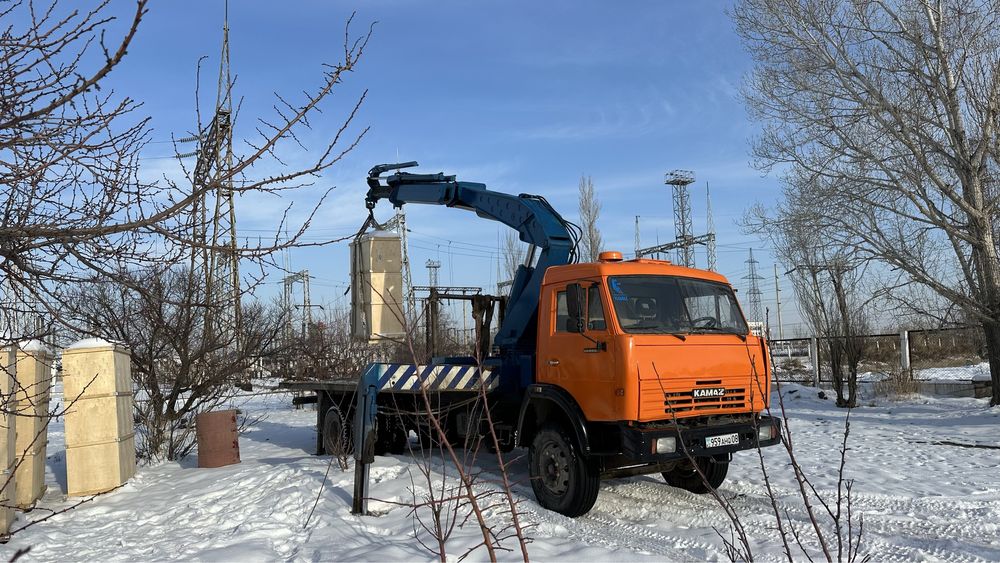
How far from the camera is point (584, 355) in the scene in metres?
6.87

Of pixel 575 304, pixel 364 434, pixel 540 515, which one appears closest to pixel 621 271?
pixel 575 304

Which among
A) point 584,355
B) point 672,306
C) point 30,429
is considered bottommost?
point 30,429

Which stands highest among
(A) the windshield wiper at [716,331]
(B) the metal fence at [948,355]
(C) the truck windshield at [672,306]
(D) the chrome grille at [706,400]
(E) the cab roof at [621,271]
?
(E) the cab roof at [621,271]

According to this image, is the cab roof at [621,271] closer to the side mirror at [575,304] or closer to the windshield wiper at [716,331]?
the side mirror at [575,304]

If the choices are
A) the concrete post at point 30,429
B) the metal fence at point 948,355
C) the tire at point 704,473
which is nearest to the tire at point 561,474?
the tire at point 704,473

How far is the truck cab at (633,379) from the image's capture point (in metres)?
6.37

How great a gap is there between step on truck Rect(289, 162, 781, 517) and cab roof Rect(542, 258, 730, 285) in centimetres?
1

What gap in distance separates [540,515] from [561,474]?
446mm

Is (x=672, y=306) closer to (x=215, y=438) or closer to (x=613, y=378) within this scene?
(x=613, y=378)

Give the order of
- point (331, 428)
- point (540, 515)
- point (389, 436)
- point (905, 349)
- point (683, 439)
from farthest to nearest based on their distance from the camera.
A: point (905, 349), point (331, 428), point (389, 436), point (540, 515), point (683, 439)

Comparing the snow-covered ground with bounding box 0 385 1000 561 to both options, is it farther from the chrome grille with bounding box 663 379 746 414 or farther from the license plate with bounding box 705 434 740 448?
the chrome grille with bounding box 663 379 746 414

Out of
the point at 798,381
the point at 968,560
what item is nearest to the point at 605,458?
the point at 968,560

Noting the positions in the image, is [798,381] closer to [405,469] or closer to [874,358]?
[874,358]

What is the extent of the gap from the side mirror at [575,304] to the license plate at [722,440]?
154cm
